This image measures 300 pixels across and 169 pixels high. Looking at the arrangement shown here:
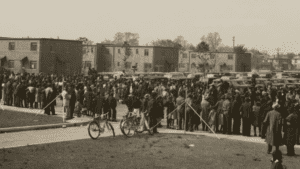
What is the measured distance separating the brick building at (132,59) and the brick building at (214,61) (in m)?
9.56

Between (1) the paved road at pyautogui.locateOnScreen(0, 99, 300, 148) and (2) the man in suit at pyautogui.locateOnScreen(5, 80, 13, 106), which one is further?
(2) the man in suit at pyautogui.locateOnScreen(5, 80, 13, 106)

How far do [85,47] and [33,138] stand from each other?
243ft

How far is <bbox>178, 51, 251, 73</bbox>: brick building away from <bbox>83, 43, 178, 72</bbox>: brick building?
31.4ft

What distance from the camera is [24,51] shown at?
70750 mm

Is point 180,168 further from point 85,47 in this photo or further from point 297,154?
point 85,47

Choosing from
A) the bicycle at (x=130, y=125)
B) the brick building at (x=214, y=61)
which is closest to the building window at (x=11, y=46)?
the brick building at (x=214, y=61)

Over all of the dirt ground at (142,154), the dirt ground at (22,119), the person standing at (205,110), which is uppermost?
the person standing at (205,110)

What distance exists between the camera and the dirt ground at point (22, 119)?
21.9 meters

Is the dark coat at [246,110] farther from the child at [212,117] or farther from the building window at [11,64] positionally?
the building window at [11,64]

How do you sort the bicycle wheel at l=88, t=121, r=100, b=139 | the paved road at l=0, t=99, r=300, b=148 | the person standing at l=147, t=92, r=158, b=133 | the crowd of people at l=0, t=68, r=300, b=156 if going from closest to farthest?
the crowd of people at l=0, t=68, r=300, b=156 → the paved road at l=0, t=99, r=300, b=148 → the bicycle wheel at l=88, t=121, r=100, b=139 → the person standing at l=147, t=92, r=158, b=133

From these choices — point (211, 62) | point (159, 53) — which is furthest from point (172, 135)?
point (211, 62)

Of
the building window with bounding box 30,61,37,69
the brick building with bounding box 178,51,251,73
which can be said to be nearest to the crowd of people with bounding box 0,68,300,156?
the building window with bounding box 30,61,37,69

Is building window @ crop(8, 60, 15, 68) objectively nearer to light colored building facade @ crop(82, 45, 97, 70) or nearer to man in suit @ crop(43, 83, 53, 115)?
light colored building facade @ crop(82, 45, 97, 70)

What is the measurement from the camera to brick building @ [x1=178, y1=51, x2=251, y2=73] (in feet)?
324
